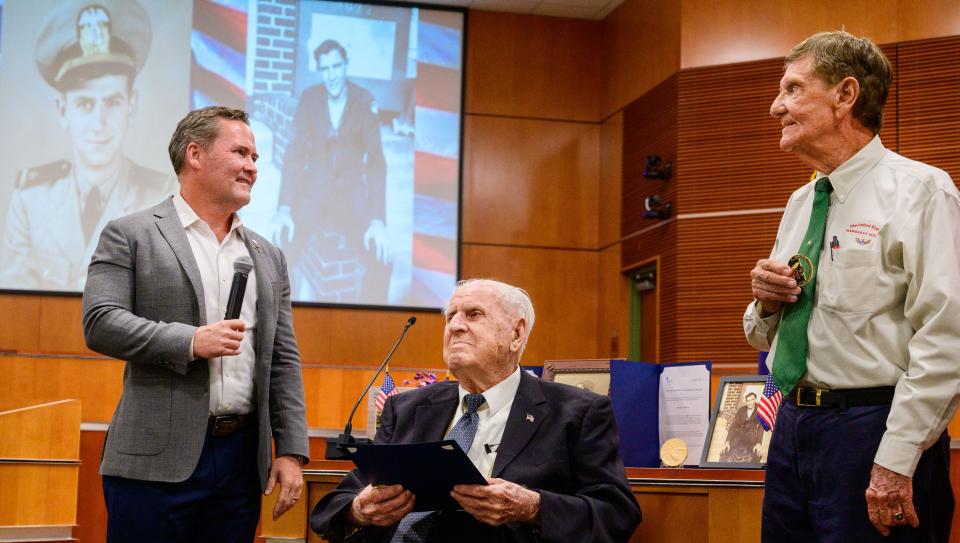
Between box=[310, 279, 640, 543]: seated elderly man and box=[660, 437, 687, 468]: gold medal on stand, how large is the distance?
2.48ft

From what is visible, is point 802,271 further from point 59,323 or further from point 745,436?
point 59,323

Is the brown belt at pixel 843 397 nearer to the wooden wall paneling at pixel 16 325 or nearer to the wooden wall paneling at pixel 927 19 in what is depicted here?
the wooden wall paneling at pixel 927 19

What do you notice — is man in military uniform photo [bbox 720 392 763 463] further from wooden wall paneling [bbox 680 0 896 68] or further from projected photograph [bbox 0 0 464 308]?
projected photograph [bbox 0 0 464 308]

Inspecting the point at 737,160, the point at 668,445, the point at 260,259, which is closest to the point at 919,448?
the point at 668,445

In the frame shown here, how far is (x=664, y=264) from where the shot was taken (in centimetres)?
862

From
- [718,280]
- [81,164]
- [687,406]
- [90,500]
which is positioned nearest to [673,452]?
[687,406]

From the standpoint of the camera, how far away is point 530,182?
9922mm

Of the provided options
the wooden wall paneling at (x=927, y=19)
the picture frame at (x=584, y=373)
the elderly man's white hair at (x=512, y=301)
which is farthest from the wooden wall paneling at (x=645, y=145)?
the elderly man's white hair at (x=512, y=301)

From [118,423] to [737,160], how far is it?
21.0 ft

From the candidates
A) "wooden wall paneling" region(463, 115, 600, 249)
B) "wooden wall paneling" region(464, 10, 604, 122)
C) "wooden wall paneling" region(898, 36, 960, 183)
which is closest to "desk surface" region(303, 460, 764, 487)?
"wooden wall paneling" region(898, 36, 960, 183)

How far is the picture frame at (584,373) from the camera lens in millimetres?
3523

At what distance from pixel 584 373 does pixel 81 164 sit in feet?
21.2

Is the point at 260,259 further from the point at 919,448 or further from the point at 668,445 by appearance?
the point at 919,448

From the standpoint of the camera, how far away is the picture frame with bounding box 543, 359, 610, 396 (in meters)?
3.52
